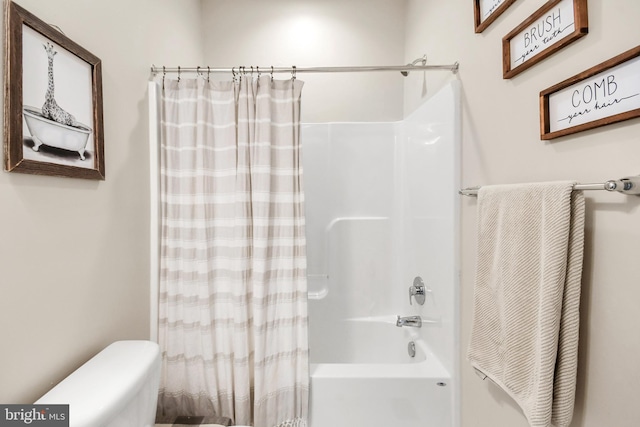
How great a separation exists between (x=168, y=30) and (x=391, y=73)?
150 cm

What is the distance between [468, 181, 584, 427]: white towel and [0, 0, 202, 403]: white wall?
1.35 m

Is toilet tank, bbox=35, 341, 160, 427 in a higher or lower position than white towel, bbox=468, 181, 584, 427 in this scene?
lower

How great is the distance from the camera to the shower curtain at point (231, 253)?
5.09 ft

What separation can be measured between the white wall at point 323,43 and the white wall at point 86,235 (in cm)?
78

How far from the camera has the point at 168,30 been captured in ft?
6.26

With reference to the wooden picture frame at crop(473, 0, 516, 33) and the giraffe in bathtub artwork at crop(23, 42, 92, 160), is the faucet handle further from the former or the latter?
the giraffe in bathtub artwork at crop(23, 42, 92, 160)

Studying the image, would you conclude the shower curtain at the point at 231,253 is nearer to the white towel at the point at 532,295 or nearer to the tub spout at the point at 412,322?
the tub spout at the point at 412,322

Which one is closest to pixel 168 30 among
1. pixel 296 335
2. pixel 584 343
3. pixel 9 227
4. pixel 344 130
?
pixel 344 130

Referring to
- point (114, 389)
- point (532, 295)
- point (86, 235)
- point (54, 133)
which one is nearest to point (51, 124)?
point (54, 133)

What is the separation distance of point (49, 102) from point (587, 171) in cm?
149

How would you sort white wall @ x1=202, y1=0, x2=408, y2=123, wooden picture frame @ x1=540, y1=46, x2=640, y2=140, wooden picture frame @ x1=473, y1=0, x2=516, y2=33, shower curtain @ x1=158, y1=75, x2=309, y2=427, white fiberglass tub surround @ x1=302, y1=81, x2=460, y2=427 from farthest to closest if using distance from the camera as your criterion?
white wall @ x1=202, y1=0, x2=408, y2=123
white fiberglass tub surround @ x1=302, y1=81, x2=460, y2=427
shower curtain @ x1=158, y1=75, x2=309, y2=427
wooden picture frame @ x1=473, y1=0, x2=516, y2=33
wooden picture frame @ x1=540, y1=46, x2=640, y2=140

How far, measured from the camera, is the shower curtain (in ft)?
5.09

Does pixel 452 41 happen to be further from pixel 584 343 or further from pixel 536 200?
pixel 584 343

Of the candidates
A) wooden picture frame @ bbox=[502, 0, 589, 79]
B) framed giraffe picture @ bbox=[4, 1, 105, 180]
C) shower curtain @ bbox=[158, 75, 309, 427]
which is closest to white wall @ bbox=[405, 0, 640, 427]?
wooden picture frame @ bbox=[502, 0, 589, 79]
